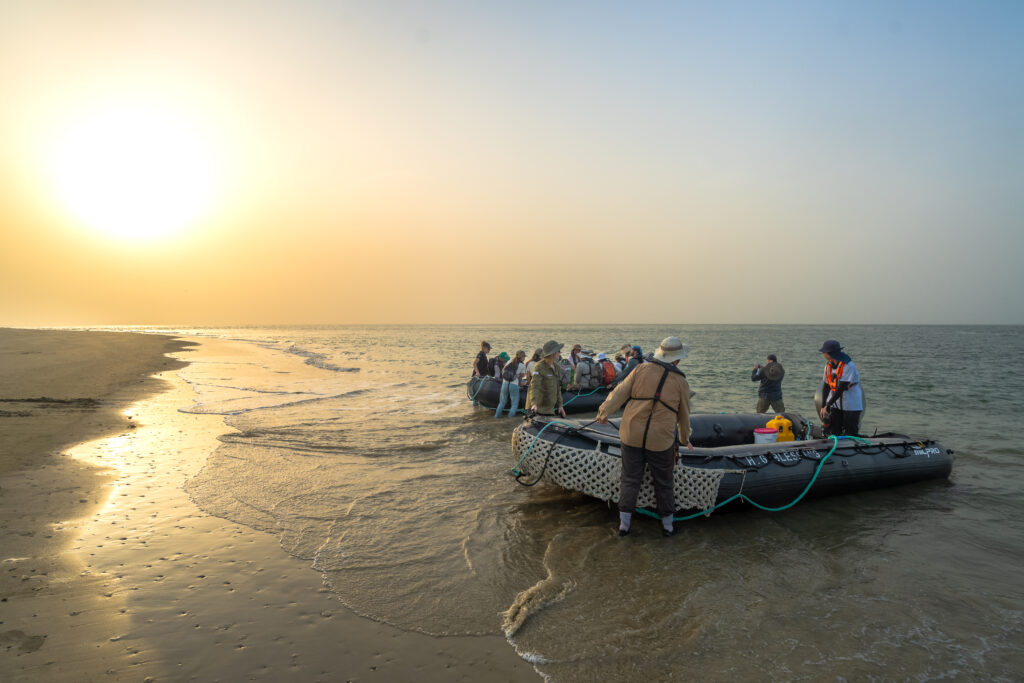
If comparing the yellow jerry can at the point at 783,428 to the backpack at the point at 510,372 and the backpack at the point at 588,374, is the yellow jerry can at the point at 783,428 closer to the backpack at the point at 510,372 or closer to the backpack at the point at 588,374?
the backpack at the point at 510,372

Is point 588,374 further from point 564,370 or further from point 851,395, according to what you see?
point 851,395

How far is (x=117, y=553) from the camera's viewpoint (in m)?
4.76

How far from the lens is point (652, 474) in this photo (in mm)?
5547

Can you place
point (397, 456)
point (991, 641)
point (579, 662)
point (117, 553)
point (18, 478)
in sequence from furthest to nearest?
point (397, 456) < point (18, 478) < point (117, 553) < point (991, 641) < point (579, 662)

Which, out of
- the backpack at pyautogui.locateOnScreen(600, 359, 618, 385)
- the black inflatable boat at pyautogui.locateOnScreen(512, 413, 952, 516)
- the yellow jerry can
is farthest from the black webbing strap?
the backpack at pyautogui.locateOnScreen(600, 359, 618, 385)

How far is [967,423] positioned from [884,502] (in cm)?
907

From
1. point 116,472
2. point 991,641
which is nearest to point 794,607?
point 991,641

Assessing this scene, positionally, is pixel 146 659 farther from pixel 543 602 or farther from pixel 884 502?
pixel 884 502

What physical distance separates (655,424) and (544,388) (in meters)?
3.39

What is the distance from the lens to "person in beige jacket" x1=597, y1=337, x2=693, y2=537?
5242mm

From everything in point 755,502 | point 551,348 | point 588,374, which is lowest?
point 755,502

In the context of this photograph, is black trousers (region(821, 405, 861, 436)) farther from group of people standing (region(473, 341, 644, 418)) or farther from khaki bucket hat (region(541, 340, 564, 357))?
group of people standing (region(473, 341, 644, 418))

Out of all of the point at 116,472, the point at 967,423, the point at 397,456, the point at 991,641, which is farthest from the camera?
the point at 967,423

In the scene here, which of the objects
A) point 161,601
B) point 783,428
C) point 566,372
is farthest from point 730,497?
point 566,372
